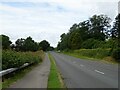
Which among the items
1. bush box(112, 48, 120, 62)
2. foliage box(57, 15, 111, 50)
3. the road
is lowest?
the road

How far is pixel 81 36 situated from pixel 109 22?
16332 millimetres

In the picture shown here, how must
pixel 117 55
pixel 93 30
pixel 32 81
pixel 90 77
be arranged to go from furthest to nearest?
pixel 93 30 < pixel 117 55 < pixel 90 77 < pixel 32 81

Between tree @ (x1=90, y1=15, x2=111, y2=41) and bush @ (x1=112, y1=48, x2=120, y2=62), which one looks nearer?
bush @ (x1=112, y1=48, x2=120, y2=62)

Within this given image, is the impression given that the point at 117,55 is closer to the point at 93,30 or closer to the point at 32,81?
the point at 32,81

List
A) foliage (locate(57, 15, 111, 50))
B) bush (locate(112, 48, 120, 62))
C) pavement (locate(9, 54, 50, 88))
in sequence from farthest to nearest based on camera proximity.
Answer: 1. foliage (locate(57, 15, 111, 50))
2. bush (locate(112, 48, 120, 62))
3. pavement (locate(9, 54, 50, 88))

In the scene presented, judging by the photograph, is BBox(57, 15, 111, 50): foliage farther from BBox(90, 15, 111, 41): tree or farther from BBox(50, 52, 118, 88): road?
BBox(50, 52, 118, 88): road

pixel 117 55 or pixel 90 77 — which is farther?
pixel 117 55

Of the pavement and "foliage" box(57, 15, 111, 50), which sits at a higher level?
"foliage" box(57, 15, 111, 50)

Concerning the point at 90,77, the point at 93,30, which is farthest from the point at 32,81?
the point at 93,30

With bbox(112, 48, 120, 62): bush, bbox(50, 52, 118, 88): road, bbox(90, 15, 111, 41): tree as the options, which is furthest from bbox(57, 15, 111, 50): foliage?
bbox(50, 52, 118, 88): road

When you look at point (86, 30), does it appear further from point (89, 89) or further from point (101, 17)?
point (89, 89)

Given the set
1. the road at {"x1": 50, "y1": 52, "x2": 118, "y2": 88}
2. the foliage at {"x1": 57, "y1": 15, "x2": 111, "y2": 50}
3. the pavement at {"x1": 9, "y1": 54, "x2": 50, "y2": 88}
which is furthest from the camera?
the foliage at {"x1": 57, "y1": 15, "x2": 111, "y2": 50}

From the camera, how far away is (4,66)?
17.7m

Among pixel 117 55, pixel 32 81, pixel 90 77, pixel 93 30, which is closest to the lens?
pixel 32 81
